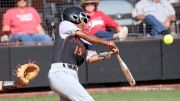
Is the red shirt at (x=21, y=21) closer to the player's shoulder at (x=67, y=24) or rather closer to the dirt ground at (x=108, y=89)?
the dirt ground at (x=108, y=89)

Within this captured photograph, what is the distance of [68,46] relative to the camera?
6582mm

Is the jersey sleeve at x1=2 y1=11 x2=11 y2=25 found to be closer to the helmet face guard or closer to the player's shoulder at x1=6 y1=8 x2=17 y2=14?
the player's shoulder at x1=6 y1=8 x2=17 y2=14

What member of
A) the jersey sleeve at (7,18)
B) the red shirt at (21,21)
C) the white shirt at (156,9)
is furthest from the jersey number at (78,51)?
the white shirt at (156,9)

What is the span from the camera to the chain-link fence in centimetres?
1173

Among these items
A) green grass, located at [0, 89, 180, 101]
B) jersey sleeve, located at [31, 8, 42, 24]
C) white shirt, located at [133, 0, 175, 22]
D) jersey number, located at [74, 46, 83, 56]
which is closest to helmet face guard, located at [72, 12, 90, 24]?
jersey number, located at [74, 46, 83, 56]

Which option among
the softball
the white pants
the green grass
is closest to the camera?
the white pants

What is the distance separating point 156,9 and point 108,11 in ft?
3.34

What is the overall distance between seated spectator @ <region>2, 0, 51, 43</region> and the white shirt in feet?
6.46

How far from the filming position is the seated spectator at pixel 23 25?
11.3 metres


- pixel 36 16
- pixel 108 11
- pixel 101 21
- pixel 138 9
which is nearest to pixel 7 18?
pixel 36 16

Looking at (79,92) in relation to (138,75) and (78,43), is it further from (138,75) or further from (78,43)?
(138,75)

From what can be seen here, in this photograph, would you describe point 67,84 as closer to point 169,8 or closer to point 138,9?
point 138,9

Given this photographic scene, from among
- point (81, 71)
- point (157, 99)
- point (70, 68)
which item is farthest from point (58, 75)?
point (81, 71)

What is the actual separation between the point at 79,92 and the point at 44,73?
504 cm
